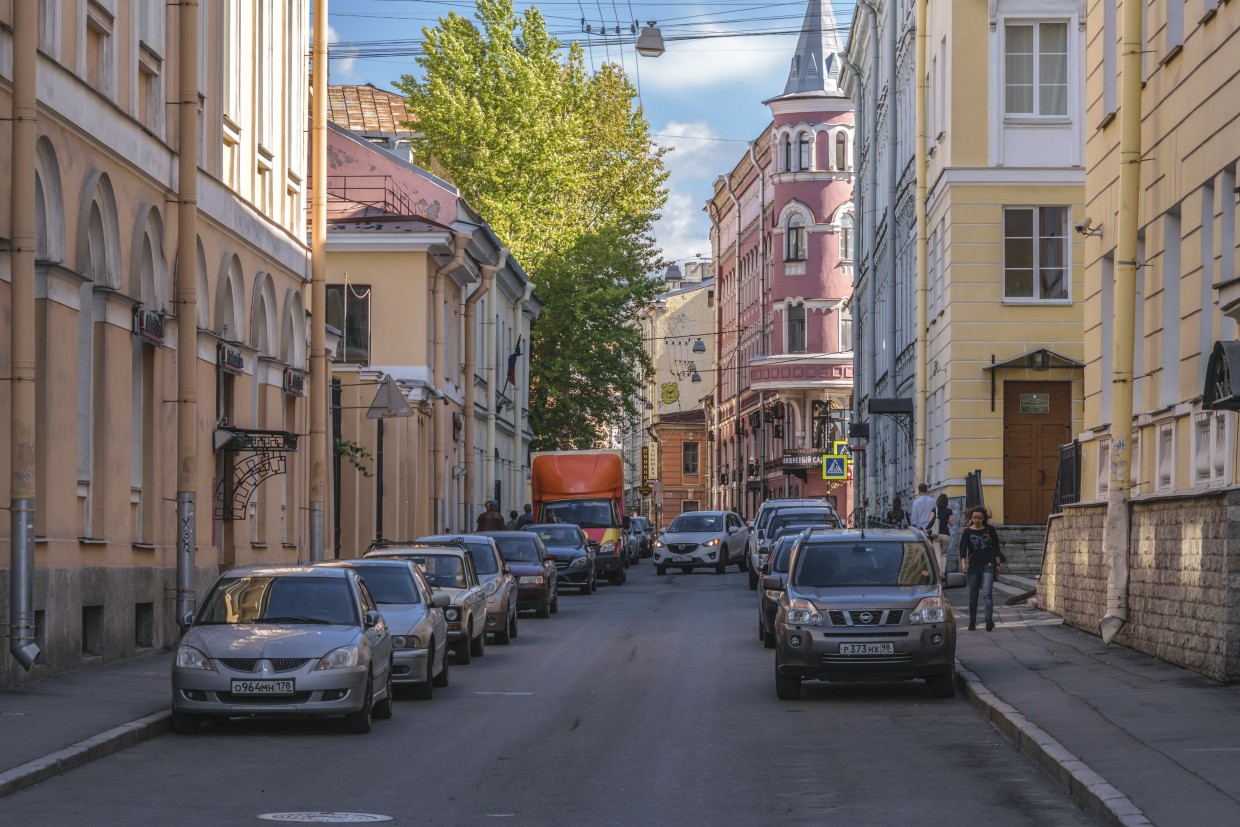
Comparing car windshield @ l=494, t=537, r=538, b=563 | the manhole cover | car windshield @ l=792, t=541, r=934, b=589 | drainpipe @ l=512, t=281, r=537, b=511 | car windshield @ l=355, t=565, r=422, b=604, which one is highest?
drainpipe @ l=512, t=281, r=537, b=511

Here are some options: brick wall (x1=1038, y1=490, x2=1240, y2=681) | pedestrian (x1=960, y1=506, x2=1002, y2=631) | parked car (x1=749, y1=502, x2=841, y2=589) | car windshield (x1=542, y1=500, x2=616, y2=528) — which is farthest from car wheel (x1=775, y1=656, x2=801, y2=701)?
car windshield (x1=542, y1=500, x2=616, y2=528)

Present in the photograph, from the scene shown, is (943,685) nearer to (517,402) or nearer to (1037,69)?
(1037,69)

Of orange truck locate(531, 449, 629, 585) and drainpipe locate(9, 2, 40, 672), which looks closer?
drainpipe locate(9, 2, 40, 672)

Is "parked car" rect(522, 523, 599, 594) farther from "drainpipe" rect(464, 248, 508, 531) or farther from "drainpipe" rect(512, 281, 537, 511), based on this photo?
"drainpipe" rect(512, 281, 537, 511)

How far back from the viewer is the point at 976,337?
3425 centimetres

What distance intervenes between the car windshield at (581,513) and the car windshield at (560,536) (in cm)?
530

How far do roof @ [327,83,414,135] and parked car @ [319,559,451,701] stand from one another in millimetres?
46983

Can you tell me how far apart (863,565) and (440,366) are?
1046 inches

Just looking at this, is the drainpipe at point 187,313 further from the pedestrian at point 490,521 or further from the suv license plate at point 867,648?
the pedestrian at point 490,521

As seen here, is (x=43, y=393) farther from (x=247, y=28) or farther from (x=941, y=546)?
(x=941, y=546)

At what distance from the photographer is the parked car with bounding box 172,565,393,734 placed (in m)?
13.5

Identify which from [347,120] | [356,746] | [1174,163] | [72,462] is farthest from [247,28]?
[347,120]

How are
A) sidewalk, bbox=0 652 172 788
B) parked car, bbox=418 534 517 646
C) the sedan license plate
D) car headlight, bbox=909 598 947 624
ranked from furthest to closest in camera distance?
parked car, bbox=418 534 517 646 < car headlight, bbox=909 598 947 624 < the sedan license plate < sidewalk, bbox=0 652 172 788

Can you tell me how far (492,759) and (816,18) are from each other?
70.6 meters
